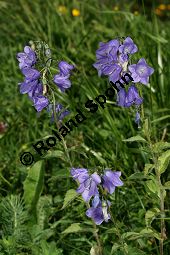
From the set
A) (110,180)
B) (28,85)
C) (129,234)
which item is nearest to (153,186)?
(129,234)

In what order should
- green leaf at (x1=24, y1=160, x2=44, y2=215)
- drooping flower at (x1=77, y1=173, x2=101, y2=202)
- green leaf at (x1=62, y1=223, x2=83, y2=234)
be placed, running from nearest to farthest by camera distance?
drooping flower at (x1=77, y1=173, x2=101, y2=202) → green leaf at (x1=62, y1=223, x2=83, y2=234) → green leaf at (x1=24, y1=160, x2=44, y2=215)

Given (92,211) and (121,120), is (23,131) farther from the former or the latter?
(92,211)

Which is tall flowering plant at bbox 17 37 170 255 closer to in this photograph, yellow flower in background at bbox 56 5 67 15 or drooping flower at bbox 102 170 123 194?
drooping flower at bbox 102 170 123 194

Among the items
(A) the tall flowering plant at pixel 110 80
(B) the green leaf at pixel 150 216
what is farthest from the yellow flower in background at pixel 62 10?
(B) the green leaf at pixel 150 216

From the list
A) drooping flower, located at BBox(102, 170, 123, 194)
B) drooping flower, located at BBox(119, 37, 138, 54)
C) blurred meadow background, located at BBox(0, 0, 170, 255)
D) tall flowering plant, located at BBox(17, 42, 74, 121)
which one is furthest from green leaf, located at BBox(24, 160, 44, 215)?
drooping flower, located at BBox(119, 37, 138, 54)

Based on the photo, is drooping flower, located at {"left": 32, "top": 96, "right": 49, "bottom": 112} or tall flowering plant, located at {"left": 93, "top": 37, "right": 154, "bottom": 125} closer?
tall flowering plant, located at {"left": 93, "top": 37, "right": 154, "bottom": 125}

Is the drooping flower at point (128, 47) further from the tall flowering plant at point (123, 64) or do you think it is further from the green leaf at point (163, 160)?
the green leaf at point (163, 160)

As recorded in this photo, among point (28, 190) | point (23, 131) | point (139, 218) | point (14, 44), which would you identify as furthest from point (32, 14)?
point (139, 218)
